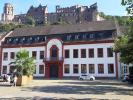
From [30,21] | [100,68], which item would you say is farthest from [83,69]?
[30,21]

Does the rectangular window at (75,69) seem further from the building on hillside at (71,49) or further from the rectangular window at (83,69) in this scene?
the rectangular window at (83,69)

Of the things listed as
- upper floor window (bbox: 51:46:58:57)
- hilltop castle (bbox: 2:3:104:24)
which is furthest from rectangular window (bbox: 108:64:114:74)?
hilltop castle (bbox: 2:3:104:24)

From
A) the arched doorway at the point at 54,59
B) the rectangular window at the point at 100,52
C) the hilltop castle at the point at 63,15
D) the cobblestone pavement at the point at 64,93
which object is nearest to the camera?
the cobblestone pavement at the point at 64,93

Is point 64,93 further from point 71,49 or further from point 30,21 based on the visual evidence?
point 30,21

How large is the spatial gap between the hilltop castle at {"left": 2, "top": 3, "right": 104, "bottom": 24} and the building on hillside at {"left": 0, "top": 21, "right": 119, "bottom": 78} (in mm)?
79713

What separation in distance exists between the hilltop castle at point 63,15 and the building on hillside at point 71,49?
79.7 meters

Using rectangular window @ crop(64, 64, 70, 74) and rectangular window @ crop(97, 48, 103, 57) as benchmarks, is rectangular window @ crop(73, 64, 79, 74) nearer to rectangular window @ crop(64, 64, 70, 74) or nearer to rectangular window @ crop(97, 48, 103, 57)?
rectangular window @ crop(64, 64, 70, 74)

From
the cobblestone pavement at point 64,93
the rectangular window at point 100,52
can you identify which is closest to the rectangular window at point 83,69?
the rectangular window at point 100,52

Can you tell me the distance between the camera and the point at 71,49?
209 feet

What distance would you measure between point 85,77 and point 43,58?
44.5ft

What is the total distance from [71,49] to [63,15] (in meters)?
98.7

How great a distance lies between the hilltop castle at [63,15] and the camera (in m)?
151

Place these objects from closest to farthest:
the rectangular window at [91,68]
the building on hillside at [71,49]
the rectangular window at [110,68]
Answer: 1. the rectangular window at [110,68]
2. the building on hillside at [71,49]
3. the rectangular window at [91,68]

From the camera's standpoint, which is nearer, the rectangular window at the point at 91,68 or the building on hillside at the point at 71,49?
the building on hillside at the point at 71,49
